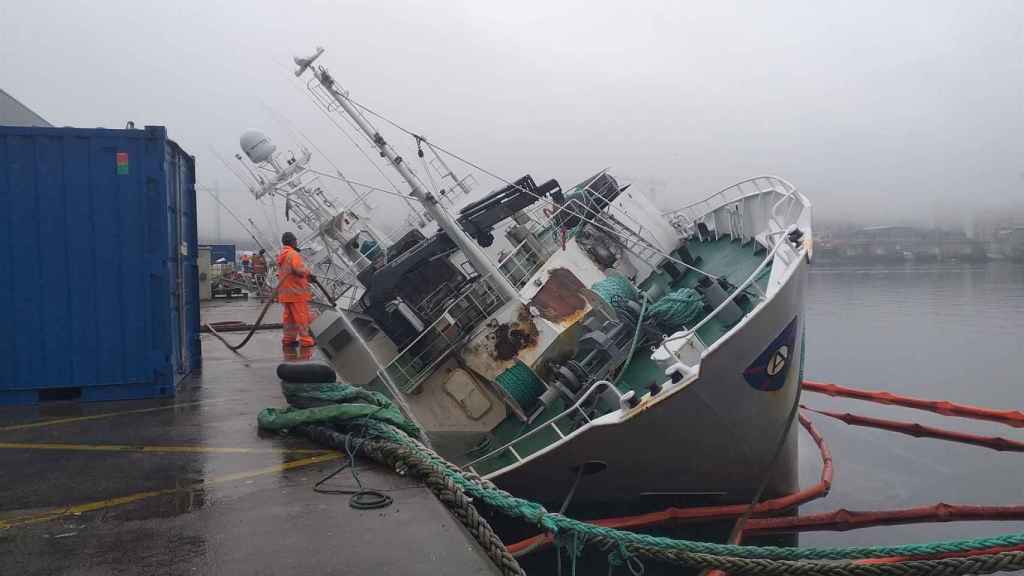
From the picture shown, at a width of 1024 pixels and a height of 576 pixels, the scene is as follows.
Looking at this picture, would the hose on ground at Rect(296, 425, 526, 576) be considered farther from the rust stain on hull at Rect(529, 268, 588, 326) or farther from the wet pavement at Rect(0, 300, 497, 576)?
the rust stain on hull at Rect(529, 268, 588, 326)

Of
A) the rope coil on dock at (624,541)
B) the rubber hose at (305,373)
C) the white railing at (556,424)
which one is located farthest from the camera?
the white railing at (556,424)

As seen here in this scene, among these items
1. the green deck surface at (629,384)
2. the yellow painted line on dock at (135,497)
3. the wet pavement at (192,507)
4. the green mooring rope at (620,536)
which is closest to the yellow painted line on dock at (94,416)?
the wet pavement at (192,507)

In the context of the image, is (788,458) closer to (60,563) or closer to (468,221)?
(468,221)

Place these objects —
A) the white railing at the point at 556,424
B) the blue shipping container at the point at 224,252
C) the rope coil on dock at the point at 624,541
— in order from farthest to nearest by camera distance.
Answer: the blue shipping container at the point at 224,252
the white railing at the point at 556,424
the rope coil on dock at the point at 624,541

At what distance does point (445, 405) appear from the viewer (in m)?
10.0

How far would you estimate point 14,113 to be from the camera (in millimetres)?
20469

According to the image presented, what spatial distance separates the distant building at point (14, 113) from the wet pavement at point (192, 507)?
17152mm

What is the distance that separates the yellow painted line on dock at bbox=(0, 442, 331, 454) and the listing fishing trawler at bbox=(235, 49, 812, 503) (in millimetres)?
3281

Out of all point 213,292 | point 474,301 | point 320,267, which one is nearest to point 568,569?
point 474,301

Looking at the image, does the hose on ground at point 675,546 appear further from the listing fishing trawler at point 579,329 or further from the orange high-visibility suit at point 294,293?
the orange high-visibility suit at point 294,293

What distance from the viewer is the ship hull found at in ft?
23.8

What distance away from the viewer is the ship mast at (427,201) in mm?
10188

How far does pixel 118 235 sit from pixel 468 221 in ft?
19.8

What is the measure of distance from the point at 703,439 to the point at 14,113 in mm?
22566
